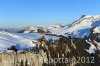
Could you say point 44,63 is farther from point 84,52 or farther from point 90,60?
point 84,52

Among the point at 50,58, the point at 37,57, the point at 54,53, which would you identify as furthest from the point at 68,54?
the point at 37,57

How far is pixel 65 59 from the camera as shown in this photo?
73.2 meters

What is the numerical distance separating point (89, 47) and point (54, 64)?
3344 cm

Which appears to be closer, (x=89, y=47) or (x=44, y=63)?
(x=44, y=63)

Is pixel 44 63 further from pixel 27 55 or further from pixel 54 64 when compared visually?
pixel 27 55

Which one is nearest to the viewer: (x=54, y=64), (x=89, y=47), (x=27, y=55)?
(x=27, y=55)

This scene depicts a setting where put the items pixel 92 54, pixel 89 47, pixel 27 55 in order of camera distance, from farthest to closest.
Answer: pixel 89 47 < pixel 92 54 < pixel 27 55

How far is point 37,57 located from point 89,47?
122 ft

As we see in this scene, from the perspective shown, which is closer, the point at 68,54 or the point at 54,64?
the point at 54,64

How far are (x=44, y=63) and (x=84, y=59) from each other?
13892mm

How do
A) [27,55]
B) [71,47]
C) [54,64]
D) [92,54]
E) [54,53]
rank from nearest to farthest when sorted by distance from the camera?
[27,55]
[54,64]
[54,53]
[92,54]
[71,47]

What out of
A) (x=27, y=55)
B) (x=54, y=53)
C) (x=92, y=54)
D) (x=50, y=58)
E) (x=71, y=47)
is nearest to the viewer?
(x=27, y=55)

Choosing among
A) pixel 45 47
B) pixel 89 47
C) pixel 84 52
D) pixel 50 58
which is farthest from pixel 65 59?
pixel 89 47

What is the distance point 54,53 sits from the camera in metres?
78.6
